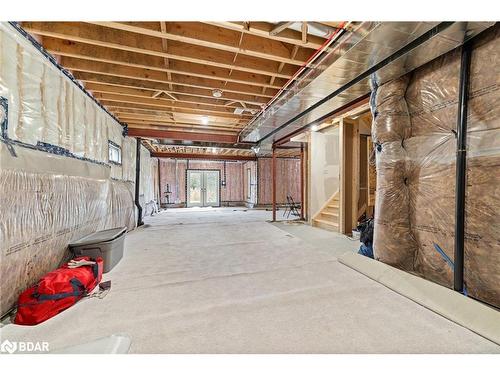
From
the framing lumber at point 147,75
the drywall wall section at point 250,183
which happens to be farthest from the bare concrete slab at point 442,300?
the drywall wall section at point 250,183

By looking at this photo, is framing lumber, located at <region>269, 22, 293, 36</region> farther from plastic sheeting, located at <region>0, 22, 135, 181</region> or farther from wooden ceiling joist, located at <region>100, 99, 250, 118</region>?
wooden ceiling joist, located at <region>100, 99, 250, 118</region>

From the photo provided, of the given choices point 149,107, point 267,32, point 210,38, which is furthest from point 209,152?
point 267,32

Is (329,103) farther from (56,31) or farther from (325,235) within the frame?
(56,31)

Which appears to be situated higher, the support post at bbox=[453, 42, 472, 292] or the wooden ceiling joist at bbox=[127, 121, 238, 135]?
the wooden ceiling joist at bbox=[127, 121, 238, 135]

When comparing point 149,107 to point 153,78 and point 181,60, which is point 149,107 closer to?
point 153,78

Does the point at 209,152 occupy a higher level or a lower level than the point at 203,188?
higher

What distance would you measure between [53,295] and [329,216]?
483 cm

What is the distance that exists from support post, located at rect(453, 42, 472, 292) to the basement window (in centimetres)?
520

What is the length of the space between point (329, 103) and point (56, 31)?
3.21 m

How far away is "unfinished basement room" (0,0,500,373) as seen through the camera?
1379 millimetres

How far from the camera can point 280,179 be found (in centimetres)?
977

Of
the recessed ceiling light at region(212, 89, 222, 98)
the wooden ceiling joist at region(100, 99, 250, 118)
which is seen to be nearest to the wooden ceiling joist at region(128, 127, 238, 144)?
the wooden ceiling joist at region(100, 99, 250, 118)
